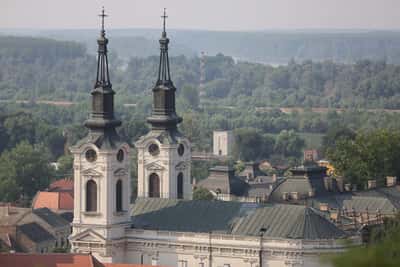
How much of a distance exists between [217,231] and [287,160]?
84.4 meters

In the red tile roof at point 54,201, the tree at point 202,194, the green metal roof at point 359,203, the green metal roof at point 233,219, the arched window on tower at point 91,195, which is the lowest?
the green metal roof at point 233,219

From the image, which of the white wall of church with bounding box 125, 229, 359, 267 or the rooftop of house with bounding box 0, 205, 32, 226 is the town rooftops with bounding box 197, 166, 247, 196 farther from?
the white wall of church with bounding box 125, 229, 359, 267

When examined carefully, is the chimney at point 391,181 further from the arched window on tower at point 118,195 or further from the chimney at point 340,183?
the arched window on tower at point 118,195

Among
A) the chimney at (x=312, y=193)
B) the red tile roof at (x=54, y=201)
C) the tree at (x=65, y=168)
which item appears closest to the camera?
the chimney at (x=312, y=193)

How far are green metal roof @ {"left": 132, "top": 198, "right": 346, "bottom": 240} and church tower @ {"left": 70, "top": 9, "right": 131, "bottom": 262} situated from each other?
1.33m

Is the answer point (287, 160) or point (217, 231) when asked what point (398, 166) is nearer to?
point (217, 231)

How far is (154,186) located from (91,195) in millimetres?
5439

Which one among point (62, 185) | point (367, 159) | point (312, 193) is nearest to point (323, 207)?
point (312, 193)

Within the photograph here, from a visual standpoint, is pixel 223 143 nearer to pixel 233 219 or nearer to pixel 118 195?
pixel 118 195

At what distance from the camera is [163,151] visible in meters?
72.6

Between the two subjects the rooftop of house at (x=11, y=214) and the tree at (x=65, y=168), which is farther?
the tree at (x=65, y=168)

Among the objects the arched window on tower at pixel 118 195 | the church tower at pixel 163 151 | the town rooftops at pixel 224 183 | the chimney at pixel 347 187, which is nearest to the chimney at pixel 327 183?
the chimney at pixel 347 187

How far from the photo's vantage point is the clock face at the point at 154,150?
239 feet

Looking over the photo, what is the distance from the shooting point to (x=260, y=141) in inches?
6339
